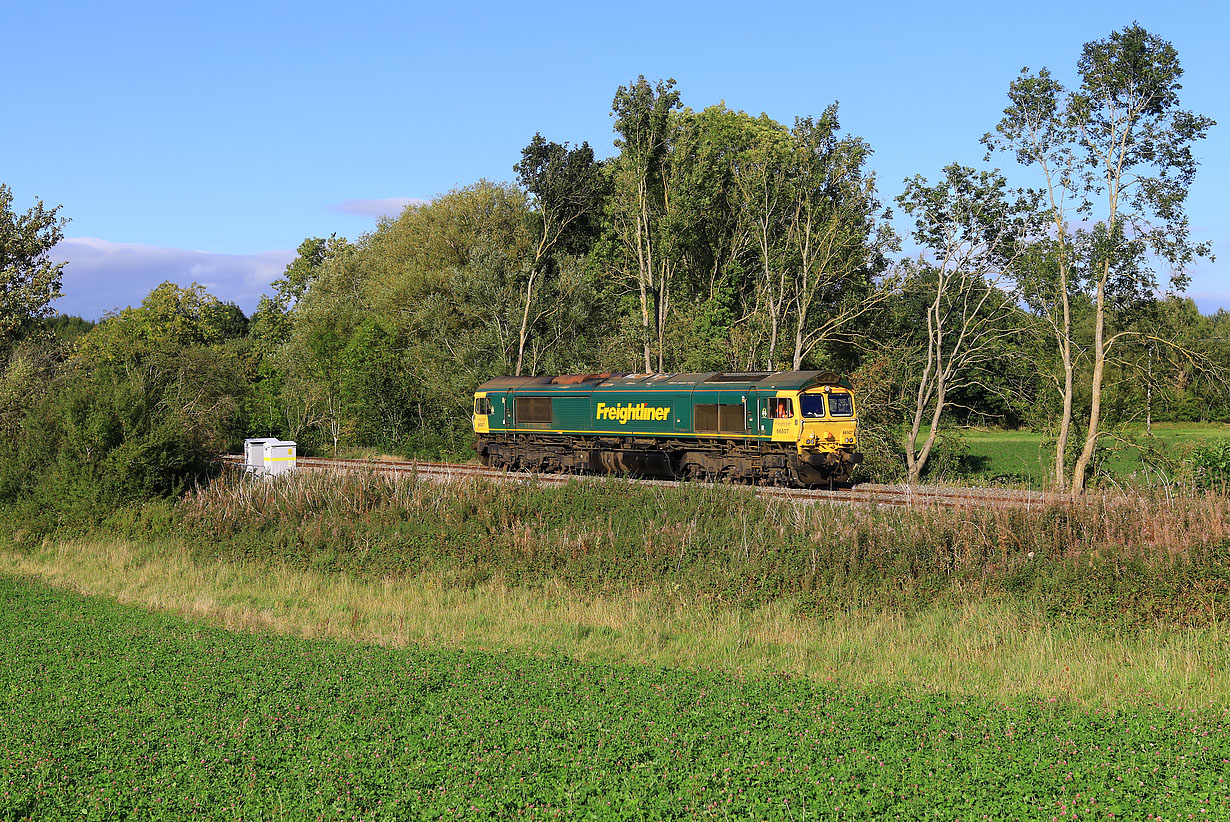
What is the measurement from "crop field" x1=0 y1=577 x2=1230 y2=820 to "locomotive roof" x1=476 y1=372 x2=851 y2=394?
16.4 metres

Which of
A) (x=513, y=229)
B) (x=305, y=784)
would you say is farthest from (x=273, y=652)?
(x=513, y=229)

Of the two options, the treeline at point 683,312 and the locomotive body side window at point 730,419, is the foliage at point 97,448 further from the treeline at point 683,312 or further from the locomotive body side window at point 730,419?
the locomotive body side window at point 730,419

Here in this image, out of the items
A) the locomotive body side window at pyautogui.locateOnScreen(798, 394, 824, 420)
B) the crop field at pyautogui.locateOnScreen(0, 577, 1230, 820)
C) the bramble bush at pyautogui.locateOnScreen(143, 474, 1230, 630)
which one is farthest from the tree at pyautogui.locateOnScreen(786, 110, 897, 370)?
the crop field at pyautogui.locateOnScreen(0, 577, 1230, 820)

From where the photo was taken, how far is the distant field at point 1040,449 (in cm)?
2680

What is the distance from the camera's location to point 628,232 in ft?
144

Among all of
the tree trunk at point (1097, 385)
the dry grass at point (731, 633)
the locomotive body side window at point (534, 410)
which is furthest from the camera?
the locomotive body side window at point (534, 410)

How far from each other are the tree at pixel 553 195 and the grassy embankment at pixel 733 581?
23.3m

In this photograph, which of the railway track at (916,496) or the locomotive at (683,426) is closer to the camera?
the railway track at (916,496)

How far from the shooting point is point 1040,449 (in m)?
29.8

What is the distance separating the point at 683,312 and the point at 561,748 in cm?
3698

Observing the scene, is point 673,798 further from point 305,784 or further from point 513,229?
point 513,229

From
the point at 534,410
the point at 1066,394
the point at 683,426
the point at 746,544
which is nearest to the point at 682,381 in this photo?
the point at 683,426

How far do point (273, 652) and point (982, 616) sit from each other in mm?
10701

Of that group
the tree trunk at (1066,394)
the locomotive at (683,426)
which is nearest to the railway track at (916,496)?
the locomotive at (683,426)
